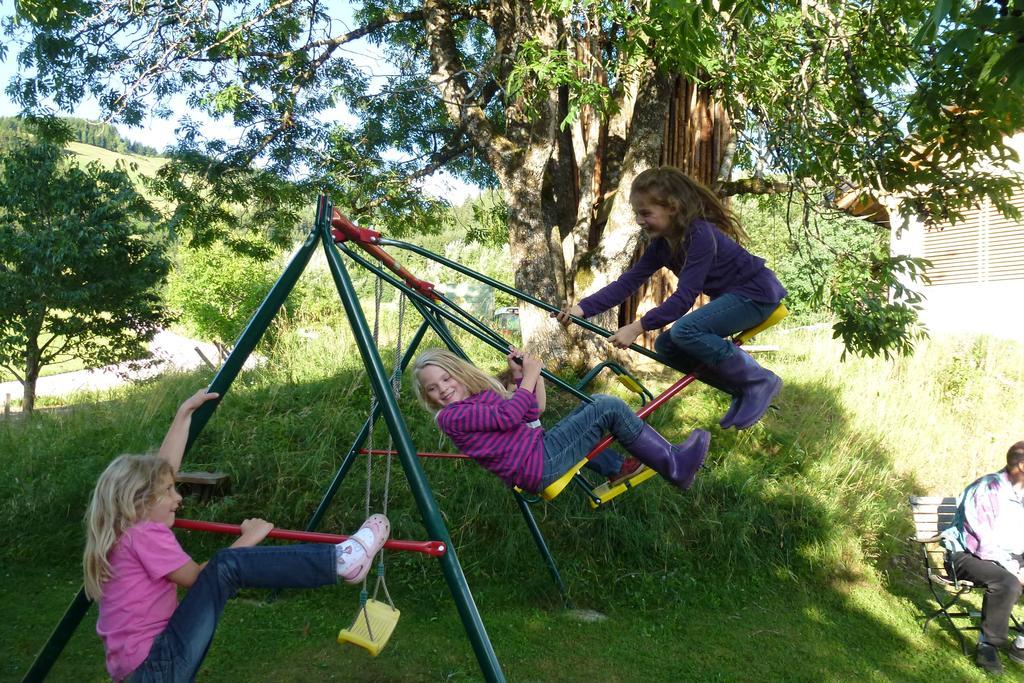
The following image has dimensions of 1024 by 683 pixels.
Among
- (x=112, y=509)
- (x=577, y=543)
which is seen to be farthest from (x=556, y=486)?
(x=577, y=543)

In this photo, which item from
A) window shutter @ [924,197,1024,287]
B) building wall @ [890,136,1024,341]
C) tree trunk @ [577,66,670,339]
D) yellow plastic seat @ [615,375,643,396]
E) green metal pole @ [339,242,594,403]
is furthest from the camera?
window shutter @ [924,197,1024,287]

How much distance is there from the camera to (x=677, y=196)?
327 cm

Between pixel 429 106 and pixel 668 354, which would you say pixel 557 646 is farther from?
pixel 429 106

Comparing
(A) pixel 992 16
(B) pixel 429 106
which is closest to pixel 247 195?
(B) pixel 429 106

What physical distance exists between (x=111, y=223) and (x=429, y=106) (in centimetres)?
437

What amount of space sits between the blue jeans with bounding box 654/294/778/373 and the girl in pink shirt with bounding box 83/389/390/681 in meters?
1.53

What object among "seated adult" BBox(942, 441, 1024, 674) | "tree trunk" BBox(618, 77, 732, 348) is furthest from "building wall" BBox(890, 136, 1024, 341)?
"seated adult" BBox(942, 441, 1024, 674)

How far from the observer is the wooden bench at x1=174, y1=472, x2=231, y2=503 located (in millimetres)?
5430

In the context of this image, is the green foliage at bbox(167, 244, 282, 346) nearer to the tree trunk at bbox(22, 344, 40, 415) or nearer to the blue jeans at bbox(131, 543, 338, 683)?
the tree trunk at bbox(22, 344, 40, 415)

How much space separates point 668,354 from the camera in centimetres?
338

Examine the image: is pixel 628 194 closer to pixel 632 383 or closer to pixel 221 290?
pixel 632 383

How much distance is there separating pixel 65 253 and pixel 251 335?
7677 millimetres

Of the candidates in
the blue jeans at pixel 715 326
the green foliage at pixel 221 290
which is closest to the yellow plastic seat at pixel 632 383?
the blue jeans at pixel 715 326

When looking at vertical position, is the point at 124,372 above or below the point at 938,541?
above
